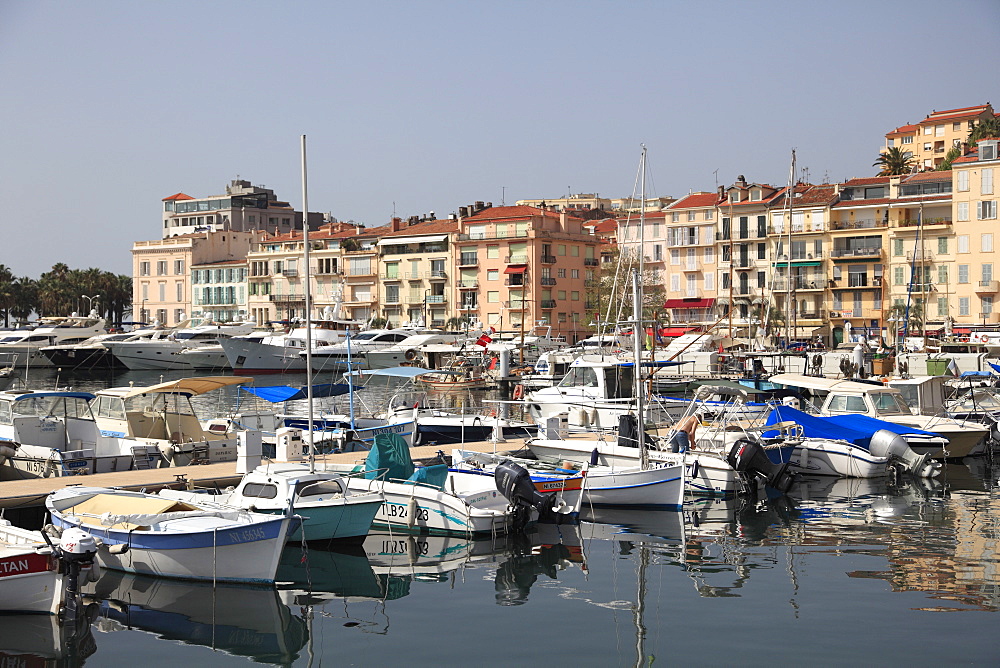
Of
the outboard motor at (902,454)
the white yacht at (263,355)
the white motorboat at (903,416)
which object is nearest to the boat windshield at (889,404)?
the white motorboat at (903,416)

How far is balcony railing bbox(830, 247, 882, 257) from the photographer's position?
77500mm

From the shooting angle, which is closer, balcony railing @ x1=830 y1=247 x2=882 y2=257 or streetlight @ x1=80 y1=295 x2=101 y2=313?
balcony railing @ x1=830 y1=247 x2=882 y2=257

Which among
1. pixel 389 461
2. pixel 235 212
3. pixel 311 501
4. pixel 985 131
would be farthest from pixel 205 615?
pixel 235 212

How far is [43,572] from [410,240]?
79.9 metres

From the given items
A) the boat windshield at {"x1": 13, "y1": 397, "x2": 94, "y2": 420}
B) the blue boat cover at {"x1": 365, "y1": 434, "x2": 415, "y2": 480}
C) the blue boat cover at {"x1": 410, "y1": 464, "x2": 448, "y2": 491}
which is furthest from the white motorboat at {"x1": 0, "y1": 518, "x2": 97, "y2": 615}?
the boat windshield at {"x1": 13, "y1": 397, "x2": 94, "y2": 420}

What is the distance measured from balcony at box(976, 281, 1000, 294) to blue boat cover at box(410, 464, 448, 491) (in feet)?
206

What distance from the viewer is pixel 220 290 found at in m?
106

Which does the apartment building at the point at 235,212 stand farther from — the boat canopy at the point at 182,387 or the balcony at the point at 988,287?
the boat canopy at the point at 182,387

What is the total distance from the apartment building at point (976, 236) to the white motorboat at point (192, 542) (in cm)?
6733

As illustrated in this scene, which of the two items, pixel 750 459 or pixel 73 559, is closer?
pixel 73 559

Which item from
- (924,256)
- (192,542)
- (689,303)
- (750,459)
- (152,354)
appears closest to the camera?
(192,542)

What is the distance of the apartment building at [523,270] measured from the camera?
87.9m

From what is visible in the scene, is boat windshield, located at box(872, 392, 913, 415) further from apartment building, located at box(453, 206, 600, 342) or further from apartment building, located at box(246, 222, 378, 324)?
apartment building, located at box(246, 222, 378, 324)

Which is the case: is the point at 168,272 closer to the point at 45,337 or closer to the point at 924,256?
the point at 45,337
